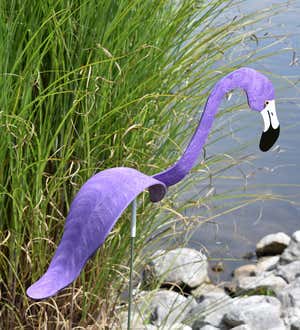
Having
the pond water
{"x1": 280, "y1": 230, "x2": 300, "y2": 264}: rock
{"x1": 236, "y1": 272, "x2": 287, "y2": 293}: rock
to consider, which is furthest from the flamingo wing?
{"x1": 280, "y1": 230, "x2": 300, "y2": 264}: rock

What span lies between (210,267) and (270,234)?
46 cm

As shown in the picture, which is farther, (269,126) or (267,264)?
(267,264)

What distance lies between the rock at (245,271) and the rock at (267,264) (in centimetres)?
3

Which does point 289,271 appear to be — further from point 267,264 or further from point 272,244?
point 272,244

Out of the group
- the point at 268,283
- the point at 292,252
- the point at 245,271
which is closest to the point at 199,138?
the point at 268,283

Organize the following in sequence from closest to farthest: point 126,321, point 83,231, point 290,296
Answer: point 83,231 < point 126,321 < point 290,296

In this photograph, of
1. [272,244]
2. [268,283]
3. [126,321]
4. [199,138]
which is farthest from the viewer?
[272,244]

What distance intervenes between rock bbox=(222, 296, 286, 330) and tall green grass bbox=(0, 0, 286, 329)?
63 cm

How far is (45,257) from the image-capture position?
94.0 inches

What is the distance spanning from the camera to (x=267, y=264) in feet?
14.0

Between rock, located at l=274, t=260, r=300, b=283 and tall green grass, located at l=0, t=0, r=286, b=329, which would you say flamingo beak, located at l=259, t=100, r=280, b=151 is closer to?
tall green grass, located at l=0, t=0, r=286, b=329

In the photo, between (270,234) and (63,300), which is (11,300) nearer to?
(63,300)

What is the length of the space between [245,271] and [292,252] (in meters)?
0.30

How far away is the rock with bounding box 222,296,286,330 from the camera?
3.02 metres
